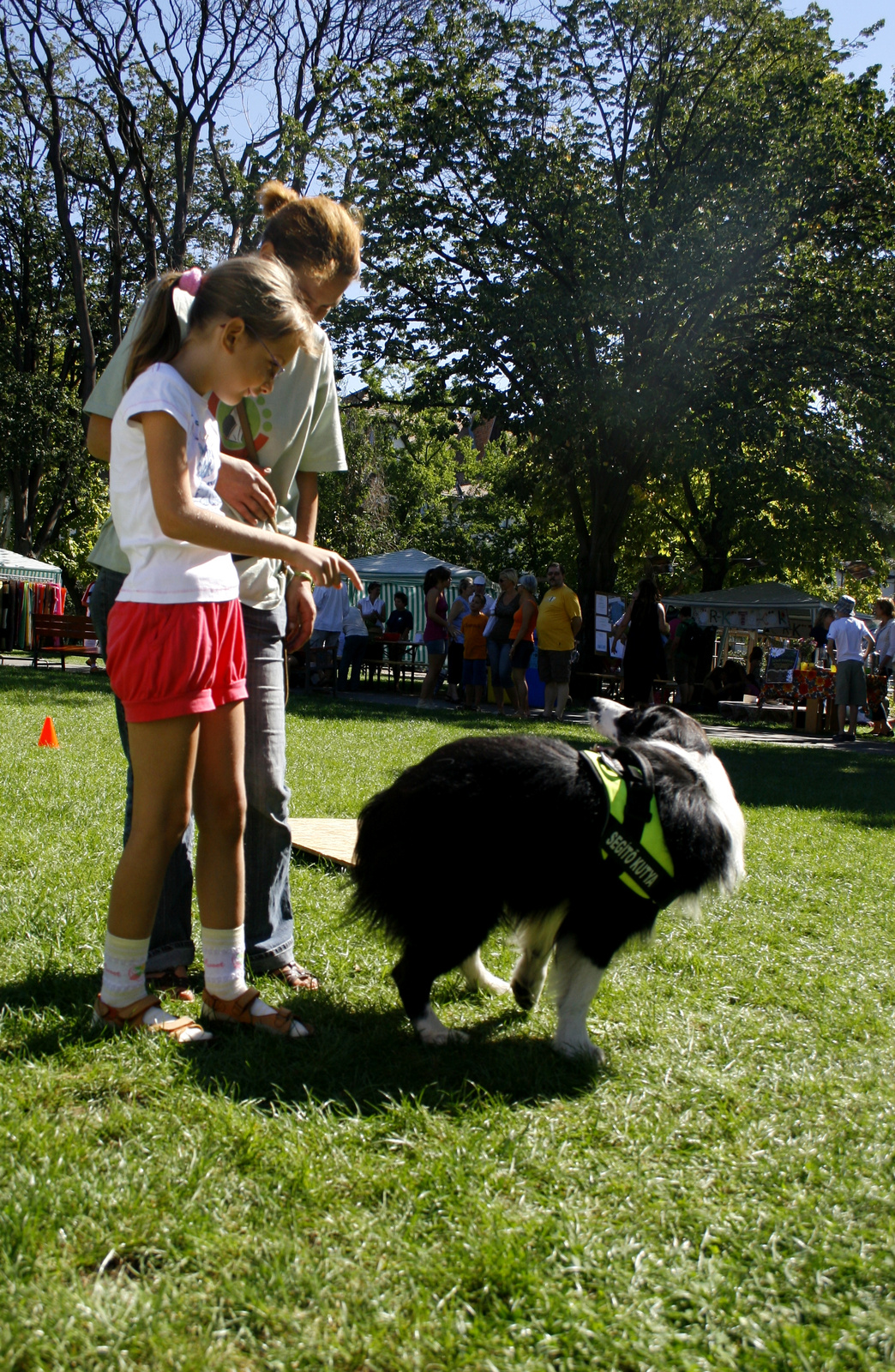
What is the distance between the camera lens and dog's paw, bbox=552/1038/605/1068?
9.41ft

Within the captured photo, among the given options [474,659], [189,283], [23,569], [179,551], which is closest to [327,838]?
[179,551]

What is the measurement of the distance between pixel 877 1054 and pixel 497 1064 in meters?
1.15

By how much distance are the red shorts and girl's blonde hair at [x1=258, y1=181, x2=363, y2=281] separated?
44.4 inches

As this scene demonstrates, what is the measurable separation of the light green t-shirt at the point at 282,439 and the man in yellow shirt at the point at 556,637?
10.2 meters

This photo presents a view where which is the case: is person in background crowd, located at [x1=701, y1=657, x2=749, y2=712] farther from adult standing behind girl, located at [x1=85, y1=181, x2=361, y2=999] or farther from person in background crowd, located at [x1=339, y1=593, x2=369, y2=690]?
adult standing behind girl, located at [x1=85, y1=181, x2=361, y2=999]

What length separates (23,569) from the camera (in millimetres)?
26656

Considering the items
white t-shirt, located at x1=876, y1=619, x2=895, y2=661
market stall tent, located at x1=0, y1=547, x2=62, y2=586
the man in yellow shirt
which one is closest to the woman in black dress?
the man in yellow shirt

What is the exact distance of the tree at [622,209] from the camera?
54.0ft

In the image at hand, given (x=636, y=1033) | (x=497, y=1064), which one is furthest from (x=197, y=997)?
(x=636, y=1033)

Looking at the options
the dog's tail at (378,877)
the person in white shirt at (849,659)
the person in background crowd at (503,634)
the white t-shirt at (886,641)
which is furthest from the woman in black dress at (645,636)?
the dog's tail at (378,877)

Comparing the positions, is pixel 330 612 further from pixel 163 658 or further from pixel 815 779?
pixel 163 658

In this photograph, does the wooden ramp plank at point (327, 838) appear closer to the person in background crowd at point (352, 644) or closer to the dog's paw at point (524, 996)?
the dog's paw at point (524, 996)

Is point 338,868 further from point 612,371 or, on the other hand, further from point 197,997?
point 612,371

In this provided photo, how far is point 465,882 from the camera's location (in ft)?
9.02
